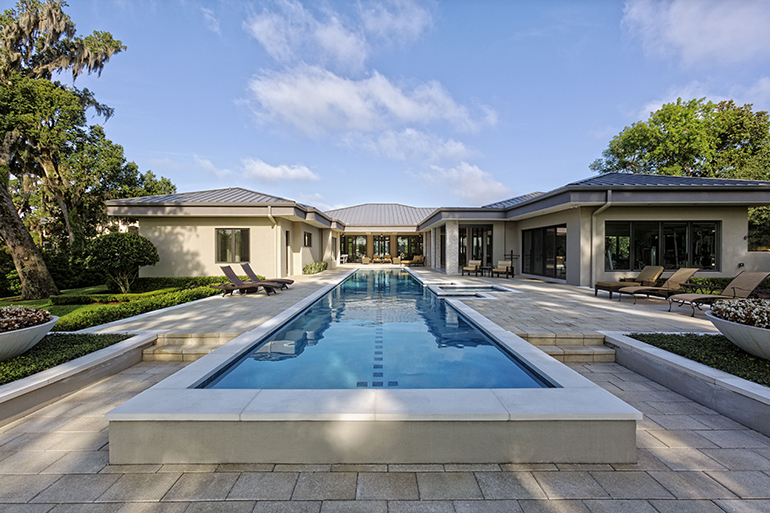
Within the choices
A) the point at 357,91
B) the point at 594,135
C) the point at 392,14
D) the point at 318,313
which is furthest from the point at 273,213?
the point at 594,135

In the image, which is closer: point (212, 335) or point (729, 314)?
point (729, 314)

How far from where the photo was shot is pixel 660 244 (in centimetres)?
1244

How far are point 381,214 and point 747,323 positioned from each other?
106 feet

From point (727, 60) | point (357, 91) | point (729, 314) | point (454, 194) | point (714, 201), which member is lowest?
point (729, 314)

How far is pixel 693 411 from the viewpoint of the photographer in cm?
343

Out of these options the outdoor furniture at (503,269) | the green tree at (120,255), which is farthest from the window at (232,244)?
the outdoor furniture at (503,269)

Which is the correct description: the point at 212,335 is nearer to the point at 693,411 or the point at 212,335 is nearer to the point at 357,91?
the point at 693,411

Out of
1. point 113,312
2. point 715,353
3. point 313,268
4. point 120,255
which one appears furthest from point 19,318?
point 313,268

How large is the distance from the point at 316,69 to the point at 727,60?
88.4ft

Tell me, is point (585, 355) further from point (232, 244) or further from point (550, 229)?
point (232, 244)

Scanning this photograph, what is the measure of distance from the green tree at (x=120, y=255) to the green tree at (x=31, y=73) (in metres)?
3.73

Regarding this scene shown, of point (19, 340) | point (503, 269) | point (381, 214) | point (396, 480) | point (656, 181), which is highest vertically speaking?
point (381, 214)

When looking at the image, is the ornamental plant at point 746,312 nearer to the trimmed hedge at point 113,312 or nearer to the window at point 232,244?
the trimmed hedge at point 113,312

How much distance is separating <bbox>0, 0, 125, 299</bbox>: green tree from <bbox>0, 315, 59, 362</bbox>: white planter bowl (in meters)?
12.7
